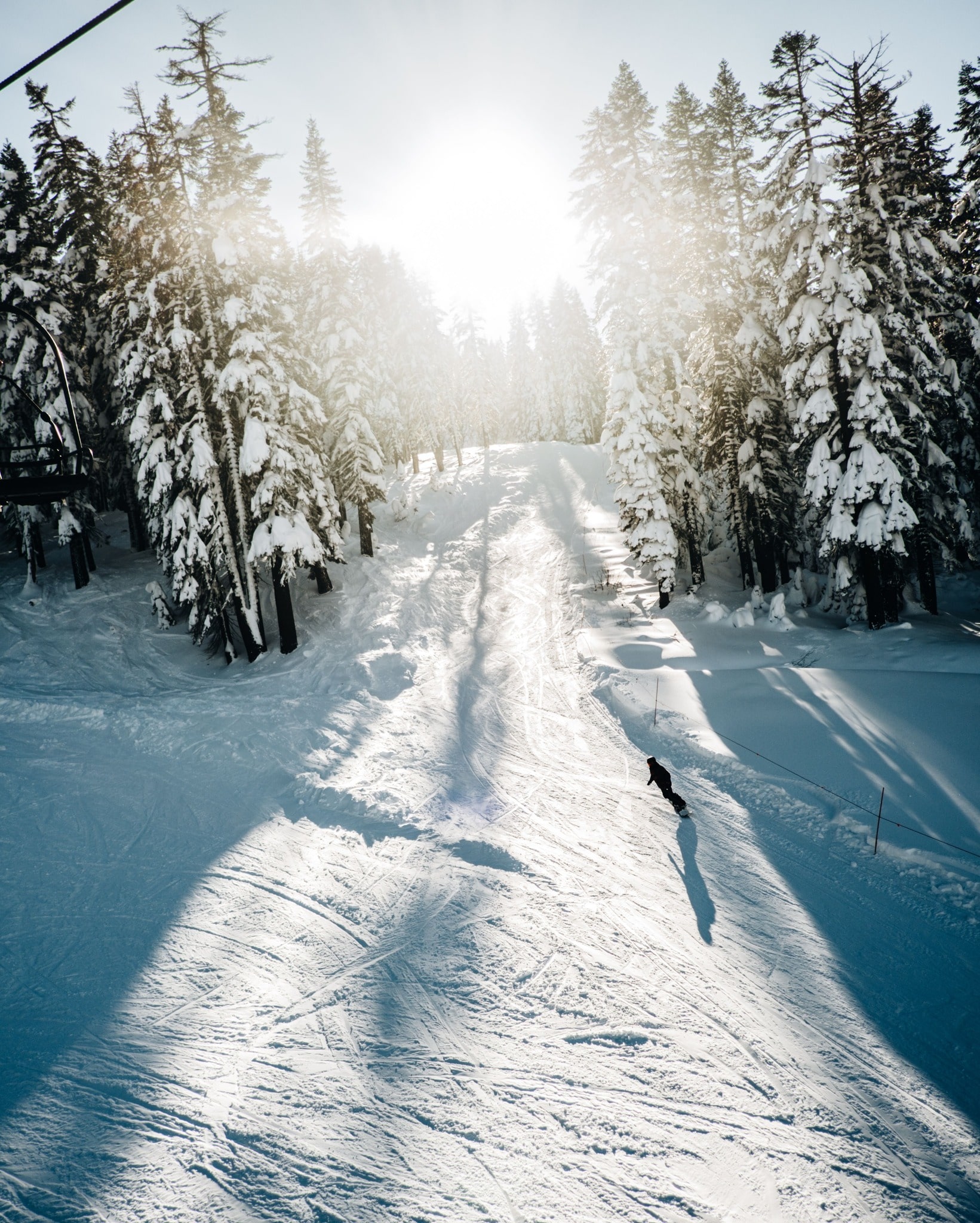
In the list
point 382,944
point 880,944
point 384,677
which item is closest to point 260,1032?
point 382,944

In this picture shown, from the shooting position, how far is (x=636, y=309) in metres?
19.9

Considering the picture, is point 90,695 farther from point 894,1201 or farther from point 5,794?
point 894,1201

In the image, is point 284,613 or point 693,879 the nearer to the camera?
point 693,879

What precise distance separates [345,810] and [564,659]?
363 inches

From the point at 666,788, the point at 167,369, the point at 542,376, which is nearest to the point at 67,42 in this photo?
the point at 666,788

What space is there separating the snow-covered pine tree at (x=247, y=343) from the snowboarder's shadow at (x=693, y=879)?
13340mm

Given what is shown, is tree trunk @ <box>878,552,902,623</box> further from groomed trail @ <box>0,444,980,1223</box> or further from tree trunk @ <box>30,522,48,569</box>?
tree trunk @ <box>30,522,48,569</box>

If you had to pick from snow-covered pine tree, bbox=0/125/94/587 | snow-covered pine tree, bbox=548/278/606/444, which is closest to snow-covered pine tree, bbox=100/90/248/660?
snow-covered pine tree, bbox=0/125/94/587

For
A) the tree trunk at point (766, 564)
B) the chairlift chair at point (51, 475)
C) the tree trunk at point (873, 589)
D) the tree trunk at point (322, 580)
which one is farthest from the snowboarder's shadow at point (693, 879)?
the tree trunk at point (322, 580)

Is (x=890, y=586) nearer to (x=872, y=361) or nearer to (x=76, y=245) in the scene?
(x=872, y=361)

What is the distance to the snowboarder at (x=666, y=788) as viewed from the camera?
10195mm

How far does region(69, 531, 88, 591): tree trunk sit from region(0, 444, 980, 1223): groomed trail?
8.82 meters

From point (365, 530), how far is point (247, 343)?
1078 centimetres

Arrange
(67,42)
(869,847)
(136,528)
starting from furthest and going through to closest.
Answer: (136,528), (869,847), (67,42)
